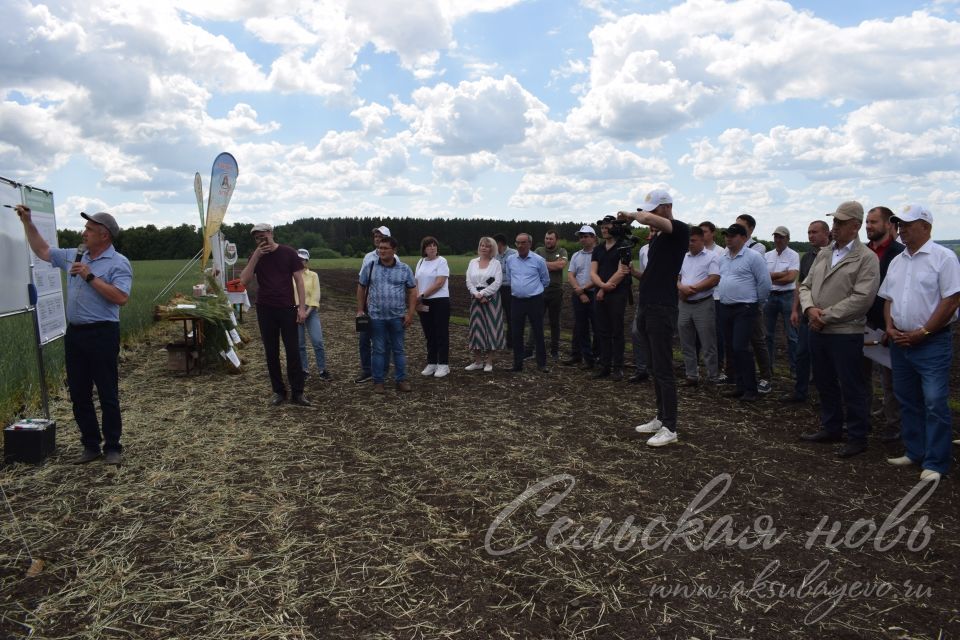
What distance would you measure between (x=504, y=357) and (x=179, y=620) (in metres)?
7.78

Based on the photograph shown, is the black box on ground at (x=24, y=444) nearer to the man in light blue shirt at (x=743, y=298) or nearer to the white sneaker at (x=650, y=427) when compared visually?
the white sneaker at (x=650, y=427)

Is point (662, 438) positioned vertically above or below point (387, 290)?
below

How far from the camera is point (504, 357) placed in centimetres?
1069

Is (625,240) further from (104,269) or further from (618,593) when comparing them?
(104,269)

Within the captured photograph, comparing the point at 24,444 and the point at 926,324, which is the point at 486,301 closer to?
the point at 926,324

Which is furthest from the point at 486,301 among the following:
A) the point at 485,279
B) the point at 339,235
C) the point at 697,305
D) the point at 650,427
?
the point at 339,235

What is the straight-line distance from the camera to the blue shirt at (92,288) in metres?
5.20

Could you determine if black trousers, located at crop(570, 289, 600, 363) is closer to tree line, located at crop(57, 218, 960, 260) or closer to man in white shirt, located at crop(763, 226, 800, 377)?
man in white shirt, located at crop(763, 226, 800, 377)

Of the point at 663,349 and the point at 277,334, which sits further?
the point at 277,334

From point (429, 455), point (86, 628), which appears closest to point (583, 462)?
point (429, 455)

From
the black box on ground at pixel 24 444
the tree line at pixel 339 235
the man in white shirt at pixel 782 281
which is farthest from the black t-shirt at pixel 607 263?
the tree line at pixel 339 235

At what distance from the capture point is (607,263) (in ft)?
28.7

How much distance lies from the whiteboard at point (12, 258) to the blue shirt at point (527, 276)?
5508 millimetres

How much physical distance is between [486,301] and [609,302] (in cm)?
163
